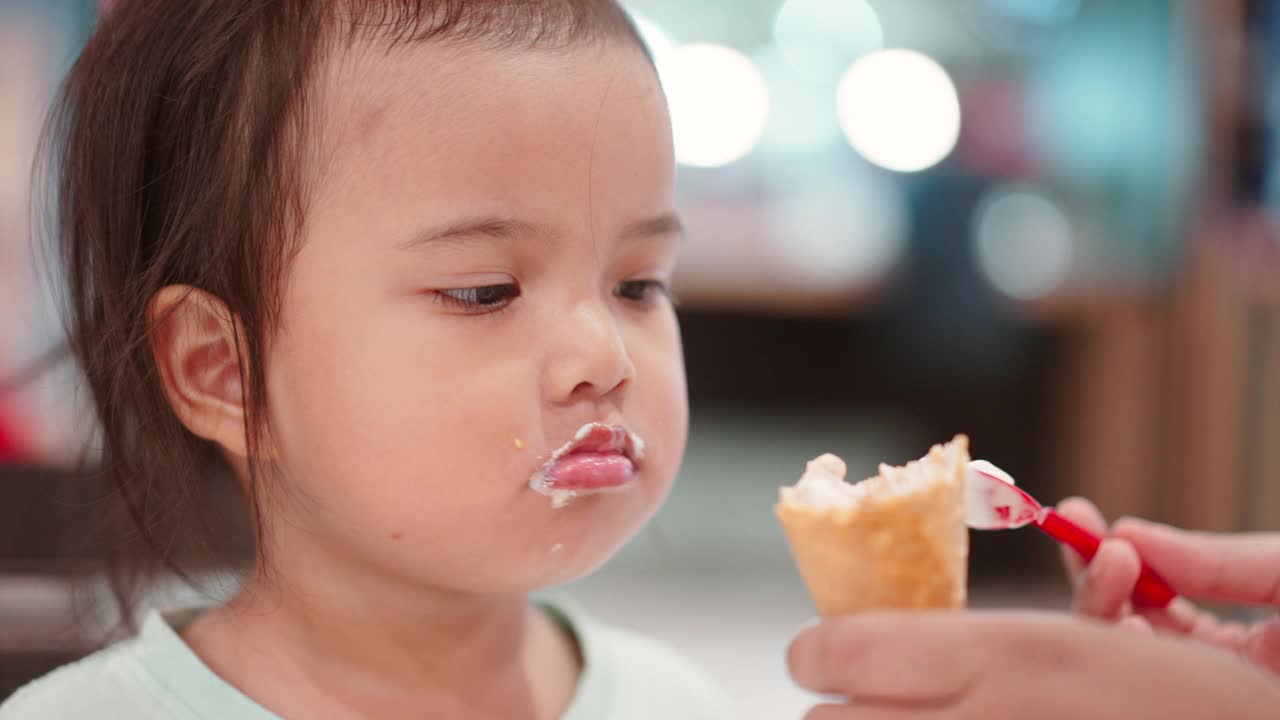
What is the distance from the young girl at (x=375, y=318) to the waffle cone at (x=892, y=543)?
0.50 feet

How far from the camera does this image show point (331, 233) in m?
0.62

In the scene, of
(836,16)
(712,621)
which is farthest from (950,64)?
(712,621)

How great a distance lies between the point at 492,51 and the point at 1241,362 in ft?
6.90

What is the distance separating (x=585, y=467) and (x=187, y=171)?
0.31 metres

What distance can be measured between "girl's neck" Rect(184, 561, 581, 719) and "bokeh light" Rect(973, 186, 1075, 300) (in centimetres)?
184

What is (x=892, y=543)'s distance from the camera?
1.71 ft

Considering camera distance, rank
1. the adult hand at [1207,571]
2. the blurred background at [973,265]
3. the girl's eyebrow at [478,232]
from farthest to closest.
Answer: the blurred background at [973,265] < the adult hand at [1207,571] < the girl's eyebrow at [478,232]

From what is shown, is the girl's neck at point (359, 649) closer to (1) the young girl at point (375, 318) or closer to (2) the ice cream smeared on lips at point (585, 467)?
(1) the young girl at point (375, 318)

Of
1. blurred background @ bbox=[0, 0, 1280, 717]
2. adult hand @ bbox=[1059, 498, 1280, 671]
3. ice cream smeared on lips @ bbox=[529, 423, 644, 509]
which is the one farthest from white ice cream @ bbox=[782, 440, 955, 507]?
blurred background @ bbox=[0, 0, 1280, 717]

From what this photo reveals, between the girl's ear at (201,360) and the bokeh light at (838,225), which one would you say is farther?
the bokeh light at (838,225)

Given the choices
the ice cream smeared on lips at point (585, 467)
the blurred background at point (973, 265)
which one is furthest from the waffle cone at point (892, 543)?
the blurred background at point (973, 265)

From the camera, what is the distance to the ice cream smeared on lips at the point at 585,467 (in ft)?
2.03

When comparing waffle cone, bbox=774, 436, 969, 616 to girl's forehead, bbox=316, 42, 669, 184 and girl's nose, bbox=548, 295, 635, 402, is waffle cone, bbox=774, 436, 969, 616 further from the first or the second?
girl's forehead, bbox=316, 42, 669, 184

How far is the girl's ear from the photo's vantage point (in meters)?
0.67
